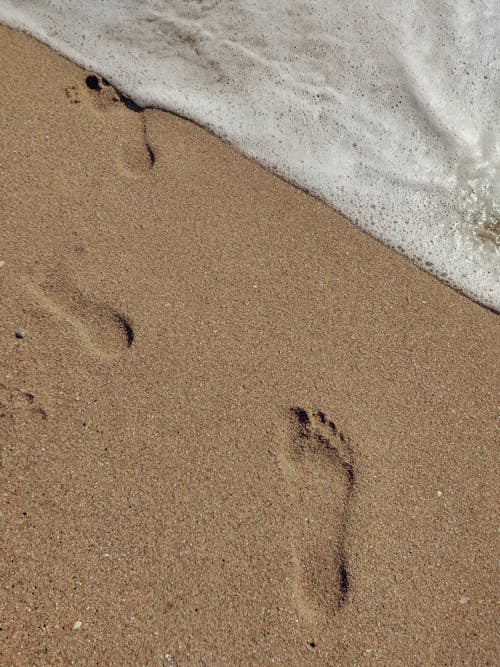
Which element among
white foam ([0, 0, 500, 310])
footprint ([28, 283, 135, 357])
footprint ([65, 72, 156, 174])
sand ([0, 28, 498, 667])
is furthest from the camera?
white foam ([0, 0, 500, 310])

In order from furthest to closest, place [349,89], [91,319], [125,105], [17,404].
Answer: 1. [349,89]
2. [125,105]
3. [91,319]
4. [17,404]

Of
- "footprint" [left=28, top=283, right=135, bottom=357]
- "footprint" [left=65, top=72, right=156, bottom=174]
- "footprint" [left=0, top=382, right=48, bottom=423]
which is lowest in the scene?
"footprint" [left=0, top=382, right=48, bottom=423]

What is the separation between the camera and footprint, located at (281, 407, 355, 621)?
2037 millimetres

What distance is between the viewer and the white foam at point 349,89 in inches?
106

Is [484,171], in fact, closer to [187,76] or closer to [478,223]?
[478,223]

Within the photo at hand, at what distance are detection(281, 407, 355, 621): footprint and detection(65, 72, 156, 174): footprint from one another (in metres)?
1.33

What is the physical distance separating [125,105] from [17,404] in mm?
1521

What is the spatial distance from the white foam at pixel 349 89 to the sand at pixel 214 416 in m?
0.17

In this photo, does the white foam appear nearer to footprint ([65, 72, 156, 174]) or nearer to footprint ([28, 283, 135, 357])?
footprint ([65, 72, 156, 174])

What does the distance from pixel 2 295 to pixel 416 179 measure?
2055 millimetres

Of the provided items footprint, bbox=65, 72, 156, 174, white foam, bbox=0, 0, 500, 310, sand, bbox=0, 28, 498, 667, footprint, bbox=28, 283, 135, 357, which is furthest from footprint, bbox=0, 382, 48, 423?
white foam, bbox=0, 0, 500, 310

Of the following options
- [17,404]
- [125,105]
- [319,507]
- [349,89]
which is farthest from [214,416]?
[349,89]

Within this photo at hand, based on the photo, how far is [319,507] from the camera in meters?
2.14

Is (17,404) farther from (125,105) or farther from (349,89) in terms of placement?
(349,89)
